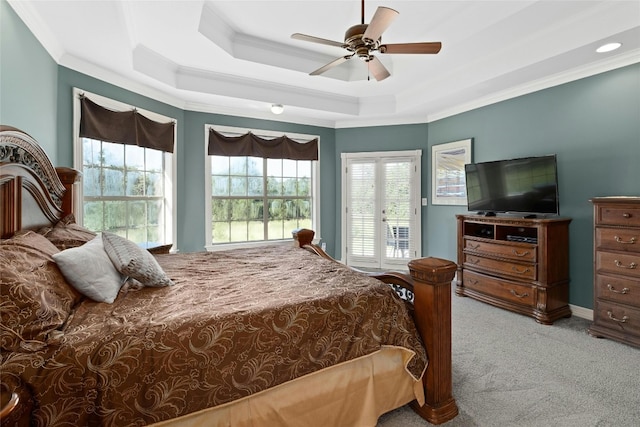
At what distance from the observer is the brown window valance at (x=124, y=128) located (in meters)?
3.13

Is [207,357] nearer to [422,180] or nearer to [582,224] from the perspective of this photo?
[582,224]

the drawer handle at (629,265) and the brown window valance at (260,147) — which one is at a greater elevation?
the brown window valance at (260,147)

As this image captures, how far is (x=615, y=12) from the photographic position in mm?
2557

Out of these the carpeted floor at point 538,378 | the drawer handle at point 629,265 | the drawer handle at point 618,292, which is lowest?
the carpeted floor at point 538,378

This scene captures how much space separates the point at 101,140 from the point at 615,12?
494 centimetres

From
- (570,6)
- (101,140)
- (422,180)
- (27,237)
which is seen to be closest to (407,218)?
(422,180)

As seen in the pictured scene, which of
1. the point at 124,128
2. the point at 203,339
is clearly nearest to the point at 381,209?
the point at 124,128

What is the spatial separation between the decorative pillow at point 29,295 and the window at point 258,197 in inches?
123

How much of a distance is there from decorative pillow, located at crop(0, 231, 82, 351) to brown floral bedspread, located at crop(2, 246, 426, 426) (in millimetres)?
A: 54

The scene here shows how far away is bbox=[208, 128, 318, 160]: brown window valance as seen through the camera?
15.0 ft

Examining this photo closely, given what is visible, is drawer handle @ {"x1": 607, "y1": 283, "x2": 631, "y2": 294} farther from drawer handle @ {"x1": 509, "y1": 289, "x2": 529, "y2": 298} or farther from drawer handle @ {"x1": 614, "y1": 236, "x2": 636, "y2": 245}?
drawer handle @ {"x1": 509, "y1": 289, "x2": 529, "y2": 298}

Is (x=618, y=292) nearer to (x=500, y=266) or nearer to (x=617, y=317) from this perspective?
(x=617, y=317)

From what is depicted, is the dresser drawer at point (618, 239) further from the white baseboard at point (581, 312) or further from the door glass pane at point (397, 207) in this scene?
the door glass pane at point (397, 207)

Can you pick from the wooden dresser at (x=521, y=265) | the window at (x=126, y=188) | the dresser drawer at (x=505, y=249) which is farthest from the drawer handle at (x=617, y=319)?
the window at (x=126, y=188)
